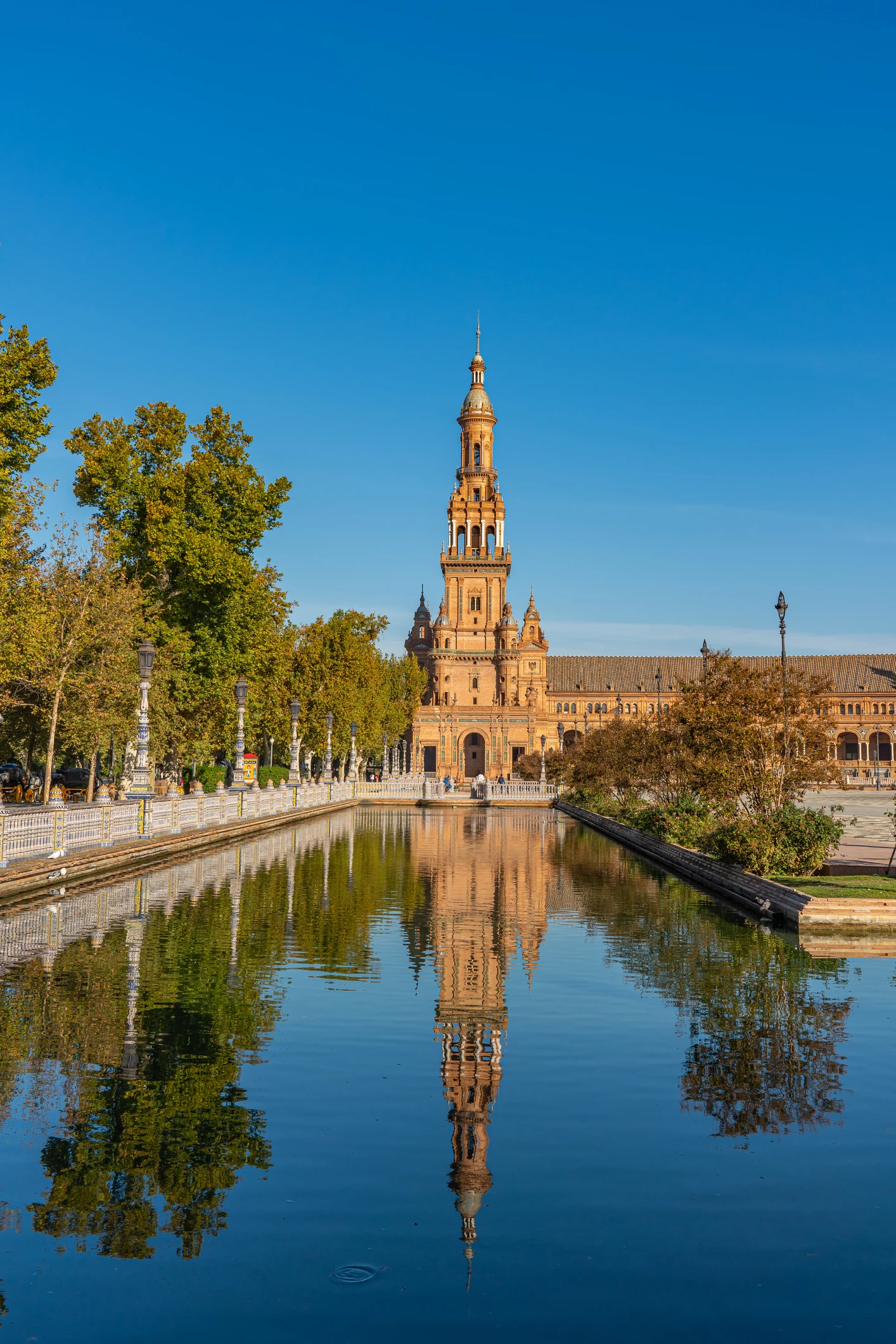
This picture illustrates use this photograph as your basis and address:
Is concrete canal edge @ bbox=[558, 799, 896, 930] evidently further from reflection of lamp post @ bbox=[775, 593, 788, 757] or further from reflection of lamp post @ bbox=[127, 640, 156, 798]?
reflection of lamp post @ bbox=[127, 640, 156, 798]

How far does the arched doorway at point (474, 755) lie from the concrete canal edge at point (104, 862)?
286 ft

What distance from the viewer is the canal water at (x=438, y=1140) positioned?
5.67 m

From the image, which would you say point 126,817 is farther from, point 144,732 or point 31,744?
point 31,744

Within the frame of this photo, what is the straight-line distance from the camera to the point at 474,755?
414 ft

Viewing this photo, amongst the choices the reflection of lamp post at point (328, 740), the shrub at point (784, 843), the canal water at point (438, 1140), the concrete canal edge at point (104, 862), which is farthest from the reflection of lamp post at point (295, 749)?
the canal water at point (438, 1140)

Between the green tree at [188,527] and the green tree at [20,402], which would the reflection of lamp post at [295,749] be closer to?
the green tree at [188,527]

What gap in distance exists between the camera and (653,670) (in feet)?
491

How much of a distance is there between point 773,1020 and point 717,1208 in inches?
200

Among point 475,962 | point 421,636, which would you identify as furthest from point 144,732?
point 421,636

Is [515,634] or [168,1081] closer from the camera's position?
[168,1081]

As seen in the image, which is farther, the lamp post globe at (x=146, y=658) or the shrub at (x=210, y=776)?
the shrub at (x=210, y=776)

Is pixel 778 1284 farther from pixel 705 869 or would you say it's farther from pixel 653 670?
pixel 653 670

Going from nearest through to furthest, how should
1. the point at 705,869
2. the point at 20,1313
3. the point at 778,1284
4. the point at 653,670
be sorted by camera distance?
the point at 20,1313 < the point at 778,1284 < the point at 705,869 < the point at 653,670

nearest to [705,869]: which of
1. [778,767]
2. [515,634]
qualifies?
[778,767]
